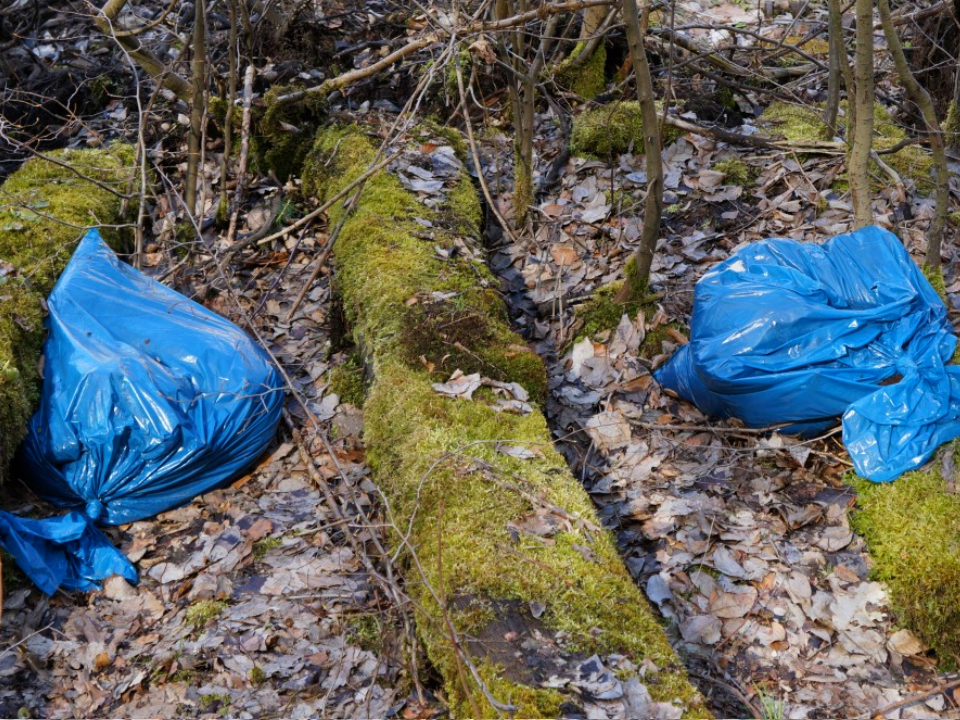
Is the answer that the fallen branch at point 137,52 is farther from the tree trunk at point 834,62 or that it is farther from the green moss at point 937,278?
the green moss at point 937,278

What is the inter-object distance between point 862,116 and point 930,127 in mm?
294

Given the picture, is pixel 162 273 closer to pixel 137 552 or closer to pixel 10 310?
pixel 10 310

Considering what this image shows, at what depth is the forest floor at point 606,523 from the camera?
2746 mm

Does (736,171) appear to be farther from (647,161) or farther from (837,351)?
(837,351)

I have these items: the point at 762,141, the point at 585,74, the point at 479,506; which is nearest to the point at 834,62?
the point at 762,141

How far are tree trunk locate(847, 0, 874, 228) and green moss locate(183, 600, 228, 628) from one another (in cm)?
326

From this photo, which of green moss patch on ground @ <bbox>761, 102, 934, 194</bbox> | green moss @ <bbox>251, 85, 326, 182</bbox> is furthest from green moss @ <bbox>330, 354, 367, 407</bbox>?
green moss patch on ground @ <bbox>761, 102, 934, 194</bbox>

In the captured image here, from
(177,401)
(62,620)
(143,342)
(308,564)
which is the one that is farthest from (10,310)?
(308,564)

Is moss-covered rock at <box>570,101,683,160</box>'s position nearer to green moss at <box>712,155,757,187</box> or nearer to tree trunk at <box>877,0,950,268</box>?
green moss at <box>712,155,757,187</box>

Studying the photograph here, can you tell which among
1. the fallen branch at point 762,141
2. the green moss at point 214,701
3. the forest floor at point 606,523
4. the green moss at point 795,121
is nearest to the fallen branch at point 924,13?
the green moss at point 795,121

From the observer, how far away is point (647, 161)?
3693 mm

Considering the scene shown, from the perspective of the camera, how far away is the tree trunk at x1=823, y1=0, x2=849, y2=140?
174 inches

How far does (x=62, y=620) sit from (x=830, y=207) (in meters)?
4.19

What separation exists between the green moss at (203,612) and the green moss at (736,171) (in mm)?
3707
